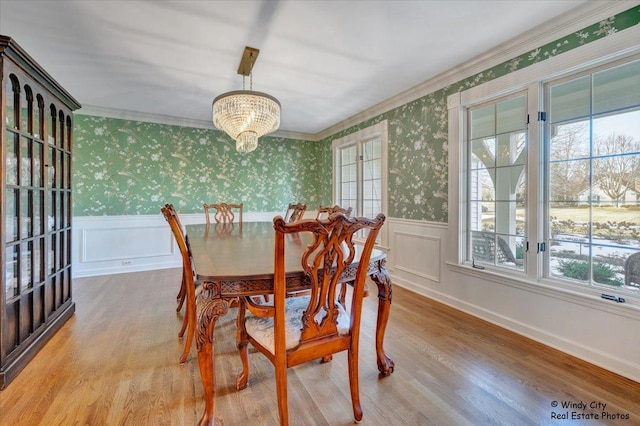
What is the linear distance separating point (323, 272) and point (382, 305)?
0.69 m

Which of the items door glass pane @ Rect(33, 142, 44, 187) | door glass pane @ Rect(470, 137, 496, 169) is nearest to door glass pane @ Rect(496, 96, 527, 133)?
door glass pane @ Rect(470, 137, 496, 169)

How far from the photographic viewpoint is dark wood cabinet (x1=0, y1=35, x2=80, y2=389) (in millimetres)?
1714

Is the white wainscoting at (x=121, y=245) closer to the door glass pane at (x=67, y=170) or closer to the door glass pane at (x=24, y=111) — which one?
the door glass pane at (x=67, y=170)

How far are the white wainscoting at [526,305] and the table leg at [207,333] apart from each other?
2289mm

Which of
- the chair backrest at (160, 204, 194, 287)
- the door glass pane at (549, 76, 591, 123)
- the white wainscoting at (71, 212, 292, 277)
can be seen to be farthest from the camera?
the white wainscoting at (71, 212, 292, 277)

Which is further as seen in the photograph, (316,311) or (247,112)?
(247,112)

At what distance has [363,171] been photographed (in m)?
4.38

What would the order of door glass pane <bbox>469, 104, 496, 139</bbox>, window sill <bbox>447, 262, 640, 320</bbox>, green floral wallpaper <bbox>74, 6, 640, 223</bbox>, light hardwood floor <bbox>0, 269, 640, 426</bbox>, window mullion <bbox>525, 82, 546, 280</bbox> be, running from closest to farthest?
light hardwood floor <bbox>0, 269, 640, 426</bbox> → window sill <bbox>447, 262, 640, 320</bbox> → window mullion <bbox>525, 82, 546, 280</bbox> → door glass pane <bbox>469, 104, 496, 139</bbox> → green floral wallpaper <bbox>74, 6, 640, 223</bbox>

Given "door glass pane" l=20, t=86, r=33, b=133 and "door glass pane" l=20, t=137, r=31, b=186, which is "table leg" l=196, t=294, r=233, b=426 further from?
"door glass pane" l=20, t=86, r=33, b=133

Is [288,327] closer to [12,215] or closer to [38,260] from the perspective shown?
[12,215]

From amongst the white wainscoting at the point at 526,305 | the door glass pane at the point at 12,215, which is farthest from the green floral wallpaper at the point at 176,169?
the white wainscoting at the point at 526,305

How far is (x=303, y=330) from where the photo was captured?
1.29 metres

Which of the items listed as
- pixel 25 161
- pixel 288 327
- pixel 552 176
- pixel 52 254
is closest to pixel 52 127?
pixel 25 161

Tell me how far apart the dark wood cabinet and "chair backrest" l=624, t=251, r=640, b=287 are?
382 centimetres
